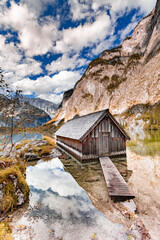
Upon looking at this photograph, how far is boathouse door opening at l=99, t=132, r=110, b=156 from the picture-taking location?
13.7 m

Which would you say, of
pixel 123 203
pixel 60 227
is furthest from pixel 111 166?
pixel 60 227

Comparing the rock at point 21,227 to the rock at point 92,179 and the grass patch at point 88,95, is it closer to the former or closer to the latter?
the rock at point 92,179

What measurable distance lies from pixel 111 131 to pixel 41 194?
978 cm

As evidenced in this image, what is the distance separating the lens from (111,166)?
34.6ft

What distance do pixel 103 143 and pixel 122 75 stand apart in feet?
254

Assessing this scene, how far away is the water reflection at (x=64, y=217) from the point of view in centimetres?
422

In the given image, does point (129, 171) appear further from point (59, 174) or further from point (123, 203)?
point (59, 174)

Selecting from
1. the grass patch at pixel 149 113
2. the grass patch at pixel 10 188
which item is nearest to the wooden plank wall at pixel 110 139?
the grass patch at pixel 10 188

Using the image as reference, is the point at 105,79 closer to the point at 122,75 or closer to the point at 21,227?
the point at 122,75

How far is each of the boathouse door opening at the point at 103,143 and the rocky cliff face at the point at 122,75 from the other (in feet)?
169

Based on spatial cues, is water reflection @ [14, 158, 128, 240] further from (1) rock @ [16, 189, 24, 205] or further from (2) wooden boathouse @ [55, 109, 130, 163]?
(2) wooden boathouse @ [55, 109, 130, 163]

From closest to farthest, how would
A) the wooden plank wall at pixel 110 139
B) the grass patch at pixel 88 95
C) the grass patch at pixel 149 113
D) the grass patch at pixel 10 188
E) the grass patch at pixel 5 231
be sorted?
the grass patch at pixel 5 231, the grass patch at pixel 10 188, the wooden plank wall at pixel 110 139, the grass patch at pixel 149 113, the grass patch at pixel 88 95

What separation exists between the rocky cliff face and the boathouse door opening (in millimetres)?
51464

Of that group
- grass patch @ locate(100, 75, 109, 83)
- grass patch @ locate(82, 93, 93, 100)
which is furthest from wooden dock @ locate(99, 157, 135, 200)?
grass patch @ locate(100, 75, 109, 83)
